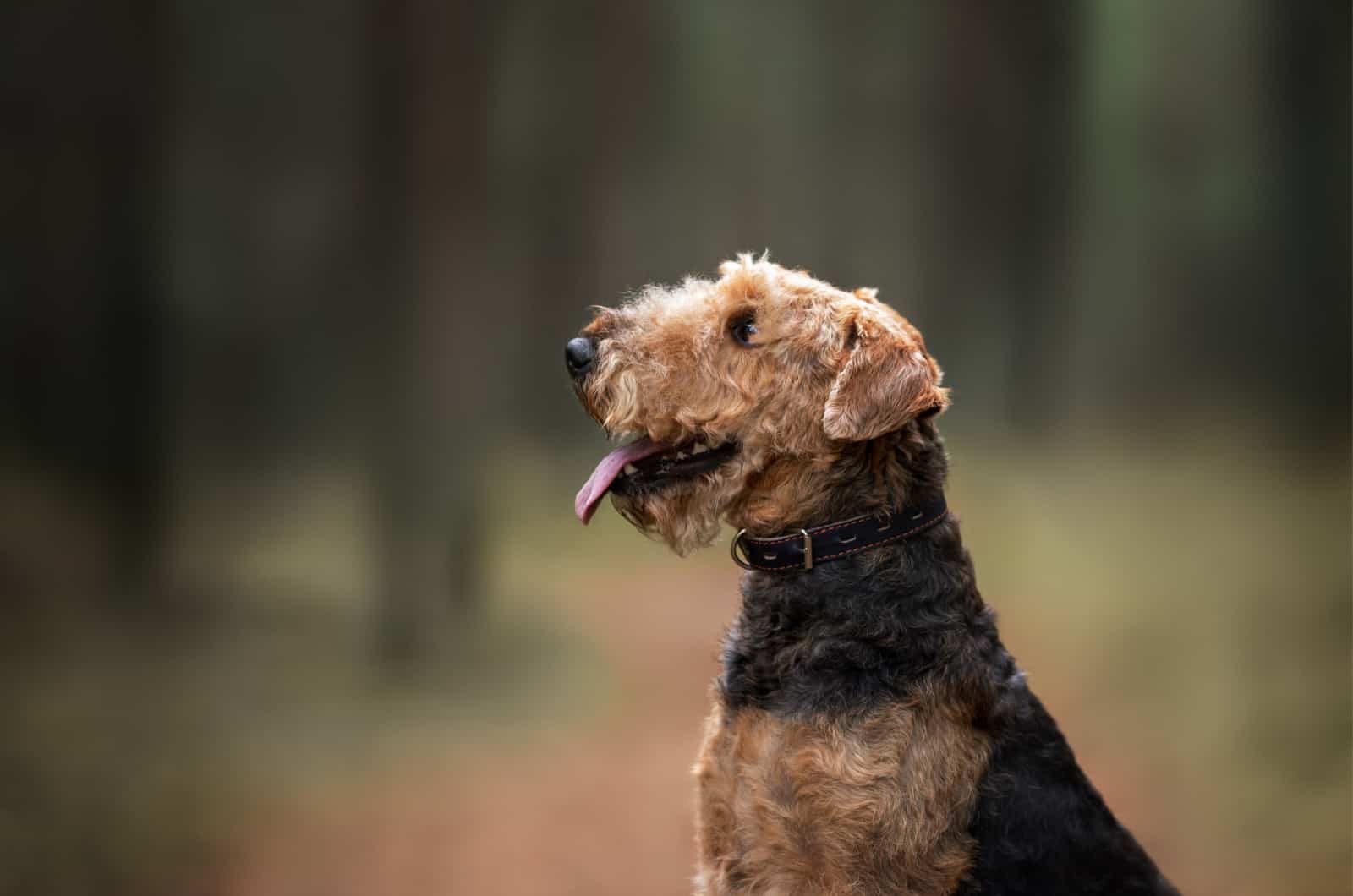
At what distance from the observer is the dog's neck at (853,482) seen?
10.4 ft

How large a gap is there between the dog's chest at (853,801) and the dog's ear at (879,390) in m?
0.68

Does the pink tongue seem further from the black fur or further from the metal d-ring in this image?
the black fur

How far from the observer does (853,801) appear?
2932 millimetres

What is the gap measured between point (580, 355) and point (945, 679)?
1225 mm

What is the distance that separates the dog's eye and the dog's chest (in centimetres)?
97

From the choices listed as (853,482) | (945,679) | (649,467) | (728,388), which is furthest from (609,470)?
(945,679)

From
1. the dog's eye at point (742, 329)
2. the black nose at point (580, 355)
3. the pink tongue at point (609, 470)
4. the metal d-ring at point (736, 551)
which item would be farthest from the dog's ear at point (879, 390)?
the black nose at point (580, 355)

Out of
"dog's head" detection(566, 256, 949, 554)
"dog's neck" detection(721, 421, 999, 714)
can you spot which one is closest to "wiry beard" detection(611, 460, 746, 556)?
"dog's head" detection(566, 256, 949, 554)

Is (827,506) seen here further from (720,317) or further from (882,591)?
(720,317)

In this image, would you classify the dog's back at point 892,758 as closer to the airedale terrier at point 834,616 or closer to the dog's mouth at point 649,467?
the airedale terrier at point 834,616

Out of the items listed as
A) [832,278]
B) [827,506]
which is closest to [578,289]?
[832,278]

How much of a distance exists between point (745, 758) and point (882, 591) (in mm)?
529

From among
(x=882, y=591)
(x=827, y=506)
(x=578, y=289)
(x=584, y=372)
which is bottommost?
(x=882, y=591)

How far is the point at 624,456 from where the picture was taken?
3.36 meters
